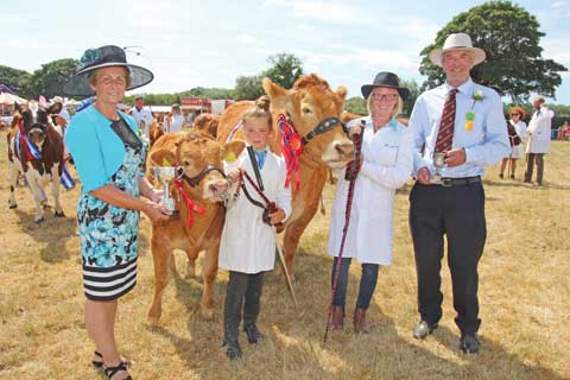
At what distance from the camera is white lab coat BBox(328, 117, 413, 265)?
12.8 ft

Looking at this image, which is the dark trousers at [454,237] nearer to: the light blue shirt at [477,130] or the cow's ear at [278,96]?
the light blue shirt at [477,130]

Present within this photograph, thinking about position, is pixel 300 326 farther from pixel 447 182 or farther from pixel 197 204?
pixel 447 182

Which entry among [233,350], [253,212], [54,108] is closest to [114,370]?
[233,350]

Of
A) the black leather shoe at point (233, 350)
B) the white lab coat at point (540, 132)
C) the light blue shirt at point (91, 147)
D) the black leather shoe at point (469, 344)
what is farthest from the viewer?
the white lab coat at point (540, 132)

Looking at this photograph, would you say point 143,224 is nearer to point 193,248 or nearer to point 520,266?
point 193,248

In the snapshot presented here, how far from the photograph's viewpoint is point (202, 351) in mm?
4059

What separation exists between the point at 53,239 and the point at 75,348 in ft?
11.8

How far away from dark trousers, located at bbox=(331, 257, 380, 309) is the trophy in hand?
928mm

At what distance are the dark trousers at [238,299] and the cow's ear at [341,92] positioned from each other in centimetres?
199

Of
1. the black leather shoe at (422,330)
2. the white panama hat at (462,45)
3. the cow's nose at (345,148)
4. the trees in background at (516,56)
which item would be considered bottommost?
the black leather shoe at (422,330)

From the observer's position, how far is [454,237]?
3.93 metres

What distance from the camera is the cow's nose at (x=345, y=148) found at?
152 inches

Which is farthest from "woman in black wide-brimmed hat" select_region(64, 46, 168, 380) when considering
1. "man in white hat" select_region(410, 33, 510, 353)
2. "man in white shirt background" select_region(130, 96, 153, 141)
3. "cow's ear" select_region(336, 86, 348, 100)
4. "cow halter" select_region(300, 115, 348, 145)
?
"man in white shirt background" select_region(130, 96, 153, 141)

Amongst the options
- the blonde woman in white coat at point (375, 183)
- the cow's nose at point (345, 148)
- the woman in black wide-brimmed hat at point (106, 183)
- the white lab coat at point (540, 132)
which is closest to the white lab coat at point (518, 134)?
the white lab coat at point (540, 132)
